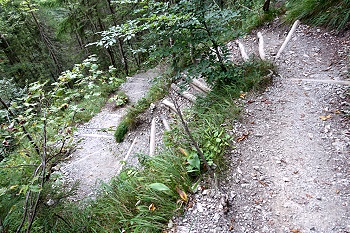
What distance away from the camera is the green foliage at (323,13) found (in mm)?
4910

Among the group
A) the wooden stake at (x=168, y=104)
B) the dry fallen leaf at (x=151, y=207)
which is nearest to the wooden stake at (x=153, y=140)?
the wooden stake at (x=168, y=104)

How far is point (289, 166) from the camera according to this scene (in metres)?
2.88

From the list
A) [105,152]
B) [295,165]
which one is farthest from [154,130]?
[295,165]

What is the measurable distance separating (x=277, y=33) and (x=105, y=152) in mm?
6288

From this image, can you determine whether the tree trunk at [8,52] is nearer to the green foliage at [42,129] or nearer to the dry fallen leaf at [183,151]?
the green foliage at [42,129]

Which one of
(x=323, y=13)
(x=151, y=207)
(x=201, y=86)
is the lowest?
(x=151, y=207)

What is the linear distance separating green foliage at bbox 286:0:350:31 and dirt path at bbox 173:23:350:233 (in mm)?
923

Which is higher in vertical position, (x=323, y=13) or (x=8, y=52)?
(x=8, y=52)

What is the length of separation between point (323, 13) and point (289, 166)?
4.69 meters

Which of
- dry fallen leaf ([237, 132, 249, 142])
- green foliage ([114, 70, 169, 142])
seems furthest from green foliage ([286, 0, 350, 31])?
green foliage ([114, 70, 169, 142])

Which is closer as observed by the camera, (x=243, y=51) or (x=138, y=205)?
(x=138, y=205)

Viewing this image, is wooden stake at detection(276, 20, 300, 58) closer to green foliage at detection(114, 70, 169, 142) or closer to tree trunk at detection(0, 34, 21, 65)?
green foliage at detection(114, 70, 169, 142)

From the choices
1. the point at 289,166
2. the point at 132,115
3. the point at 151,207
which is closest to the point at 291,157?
the point at 289,166

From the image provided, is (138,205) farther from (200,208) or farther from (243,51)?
(243,51)
